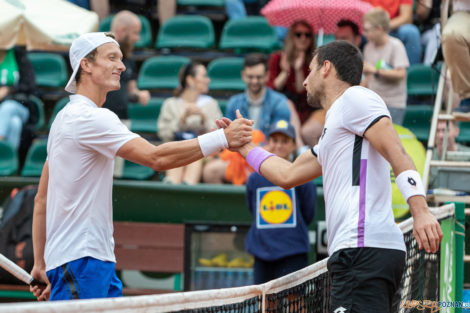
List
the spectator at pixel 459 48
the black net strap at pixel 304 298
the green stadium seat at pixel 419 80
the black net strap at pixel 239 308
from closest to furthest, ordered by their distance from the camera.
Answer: the black net strap at pixel 239 308
the black net strap at pixel 304 298
the spectator at pixel 459 48
the green stadium seat at pixel 419 80

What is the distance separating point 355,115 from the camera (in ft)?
11.4

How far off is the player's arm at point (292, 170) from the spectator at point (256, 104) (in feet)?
13.4

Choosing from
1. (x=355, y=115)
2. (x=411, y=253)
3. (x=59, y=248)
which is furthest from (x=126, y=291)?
(x=355, y=115)

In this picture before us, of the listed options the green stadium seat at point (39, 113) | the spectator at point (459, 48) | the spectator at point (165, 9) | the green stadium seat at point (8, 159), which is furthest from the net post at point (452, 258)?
the spectator at point (165, 9)

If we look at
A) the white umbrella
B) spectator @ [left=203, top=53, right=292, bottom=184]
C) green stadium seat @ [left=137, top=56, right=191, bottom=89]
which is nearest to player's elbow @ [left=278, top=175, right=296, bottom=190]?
spectator @ [left=203, top=53, right=292, bottom=184]

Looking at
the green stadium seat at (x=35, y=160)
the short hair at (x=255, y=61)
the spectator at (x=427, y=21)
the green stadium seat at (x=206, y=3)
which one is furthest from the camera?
the green stadium seat at (x=206, y=3)

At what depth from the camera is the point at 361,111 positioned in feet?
11.3

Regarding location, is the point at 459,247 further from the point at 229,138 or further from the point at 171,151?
the point at 171,151

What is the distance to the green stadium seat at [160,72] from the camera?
11102 millimetres

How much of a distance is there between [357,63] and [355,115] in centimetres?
42

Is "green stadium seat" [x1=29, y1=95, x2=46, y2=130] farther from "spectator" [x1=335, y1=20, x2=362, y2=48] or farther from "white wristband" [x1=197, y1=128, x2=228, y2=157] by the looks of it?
"white wristband" [x1=197, y1=128, x2=228, y2=157]

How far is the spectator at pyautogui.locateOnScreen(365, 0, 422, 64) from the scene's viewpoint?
972cm

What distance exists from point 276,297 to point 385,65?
5321mm

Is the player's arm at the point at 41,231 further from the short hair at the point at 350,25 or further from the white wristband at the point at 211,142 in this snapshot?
the short hair at the point at 350,25
